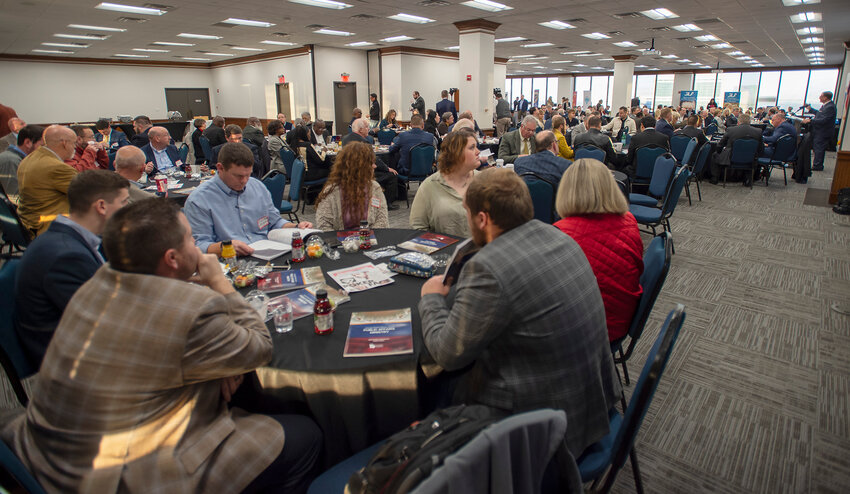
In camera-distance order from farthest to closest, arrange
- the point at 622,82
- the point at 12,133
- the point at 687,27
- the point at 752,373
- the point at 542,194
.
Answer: the point at 622,82 < the point at 687,27 < the point at 12,133 < the point at 542,194 < the point at 752,373

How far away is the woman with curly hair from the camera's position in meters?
2.89

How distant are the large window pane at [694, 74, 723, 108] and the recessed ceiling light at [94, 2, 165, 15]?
25.2 meters

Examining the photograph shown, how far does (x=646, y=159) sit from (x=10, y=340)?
268 inches

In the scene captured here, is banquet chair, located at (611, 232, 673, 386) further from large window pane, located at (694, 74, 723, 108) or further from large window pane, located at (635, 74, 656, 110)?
large window pane, located at (635, 74, 656, 110)

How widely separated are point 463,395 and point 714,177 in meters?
9.39

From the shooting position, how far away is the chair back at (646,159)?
6.34 m

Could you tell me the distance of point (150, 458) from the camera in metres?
1.17

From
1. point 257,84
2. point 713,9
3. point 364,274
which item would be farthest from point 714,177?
point 257,84

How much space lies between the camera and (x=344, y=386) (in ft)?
4.78

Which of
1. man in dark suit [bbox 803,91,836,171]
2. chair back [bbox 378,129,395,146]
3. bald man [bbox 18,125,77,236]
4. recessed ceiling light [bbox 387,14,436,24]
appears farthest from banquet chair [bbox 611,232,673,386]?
man in dark suit [bbox 803,91,836,171]

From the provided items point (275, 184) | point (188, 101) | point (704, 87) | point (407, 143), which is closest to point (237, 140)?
point (275, 184)

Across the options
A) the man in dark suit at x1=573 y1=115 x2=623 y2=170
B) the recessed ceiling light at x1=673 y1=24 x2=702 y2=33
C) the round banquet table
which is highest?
the recessed ceiling light at x1=673 y1=24 x2=702 y2=33

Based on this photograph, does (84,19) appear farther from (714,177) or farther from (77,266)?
(714,177)

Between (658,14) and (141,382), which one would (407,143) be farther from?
(658,14)
